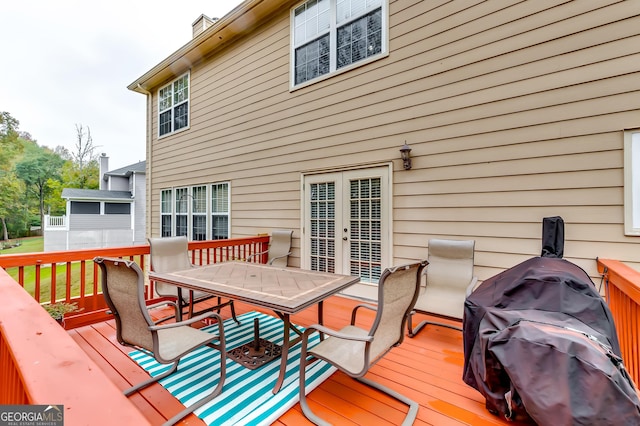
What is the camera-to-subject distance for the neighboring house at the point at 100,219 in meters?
14.9

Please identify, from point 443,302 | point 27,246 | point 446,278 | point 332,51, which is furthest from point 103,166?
point 443,302

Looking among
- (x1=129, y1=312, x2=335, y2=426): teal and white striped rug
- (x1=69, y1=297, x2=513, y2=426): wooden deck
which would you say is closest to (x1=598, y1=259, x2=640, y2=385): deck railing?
(x1=69, y1=297, x2=513, y2=426): wooden deck

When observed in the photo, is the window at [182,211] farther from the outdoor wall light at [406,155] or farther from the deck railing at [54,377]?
the deck railing at [54,377]

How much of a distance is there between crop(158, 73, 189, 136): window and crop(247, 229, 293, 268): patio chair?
447 centimetres

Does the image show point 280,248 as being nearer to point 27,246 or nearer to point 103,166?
point 103,166

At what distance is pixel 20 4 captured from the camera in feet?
29.3

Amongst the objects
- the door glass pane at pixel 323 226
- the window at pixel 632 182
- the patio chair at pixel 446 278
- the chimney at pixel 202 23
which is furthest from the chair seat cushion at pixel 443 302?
the chimney at pixel 202 23

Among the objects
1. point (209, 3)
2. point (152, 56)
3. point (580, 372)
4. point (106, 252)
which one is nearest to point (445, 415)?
point (580, 372)

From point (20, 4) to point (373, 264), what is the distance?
14060 mm

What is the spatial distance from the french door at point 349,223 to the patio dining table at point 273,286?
4.66ft

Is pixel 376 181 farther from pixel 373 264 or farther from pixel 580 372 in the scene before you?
pixel 580 372

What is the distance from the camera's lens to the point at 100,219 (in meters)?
16.2

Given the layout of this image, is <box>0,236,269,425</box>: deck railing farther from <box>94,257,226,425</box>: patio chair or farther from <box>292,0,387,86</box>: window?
<box>292,0,387,86</box>: window

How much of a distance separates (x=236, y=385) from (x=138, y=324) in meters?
0.88
